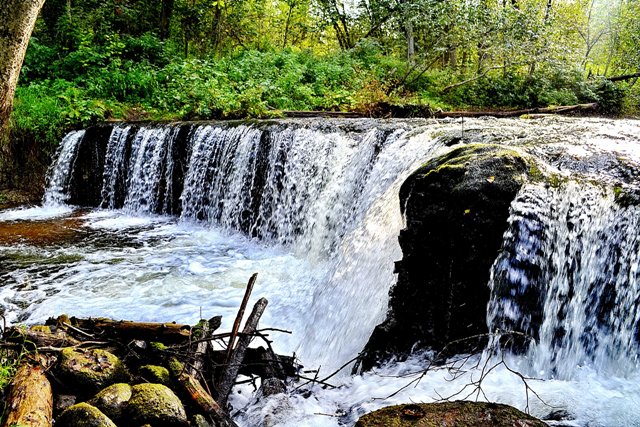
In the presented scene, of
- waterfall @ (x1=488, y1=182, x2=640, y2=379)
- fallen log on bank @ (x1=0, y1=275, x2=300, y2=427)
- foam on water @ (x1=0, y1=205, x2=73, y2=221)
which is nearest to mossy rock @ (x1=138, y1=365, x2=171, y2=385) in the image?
fallen log on bank @ (x1=0, y1=275, x2=300, y2=427)

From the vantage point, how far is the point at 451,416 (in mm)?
2285

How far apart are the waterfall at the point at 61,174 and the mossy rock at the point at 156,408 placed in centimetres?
992

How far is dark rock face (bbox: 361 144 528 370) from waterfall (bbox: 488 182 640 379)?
5.2 inches

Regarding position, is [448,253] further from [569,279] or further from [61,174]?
[61,174]

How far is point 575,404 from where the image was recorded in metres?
2.96

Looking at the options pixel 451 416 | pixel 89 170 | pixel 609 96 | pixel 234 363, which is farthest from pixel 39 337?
pixel 609 96

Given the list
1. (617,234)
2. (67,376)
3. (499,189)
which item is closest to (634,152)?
(617,234)

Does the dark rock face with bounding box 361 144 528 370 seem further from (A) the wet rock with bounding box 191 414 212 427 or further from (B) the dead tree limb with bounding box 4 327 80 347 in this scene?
(B) the dead tree limb with bounding box 4 327 80 347

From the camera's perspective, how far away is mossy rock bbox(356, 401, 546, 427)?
2234mm

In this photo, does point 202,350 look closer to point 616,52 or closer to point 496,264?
point 496,264

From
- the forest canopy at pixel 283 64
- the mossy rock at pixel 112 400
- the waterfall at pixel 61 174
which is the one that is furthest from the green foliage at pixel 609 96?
the mossy rock at pixel 112 400

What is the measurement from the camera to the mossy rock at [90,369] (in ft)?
8.28

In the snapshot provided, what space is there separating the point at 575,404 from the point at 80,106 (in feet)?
40.2

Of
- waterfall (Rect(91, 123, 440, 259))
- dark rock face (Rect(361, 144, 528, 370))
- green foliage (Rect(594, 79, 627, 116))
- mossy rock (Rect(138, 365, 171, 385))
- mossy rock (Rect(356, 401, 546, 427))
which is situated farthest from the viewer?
green foliage (Rect(594, 79, 627, 116))
